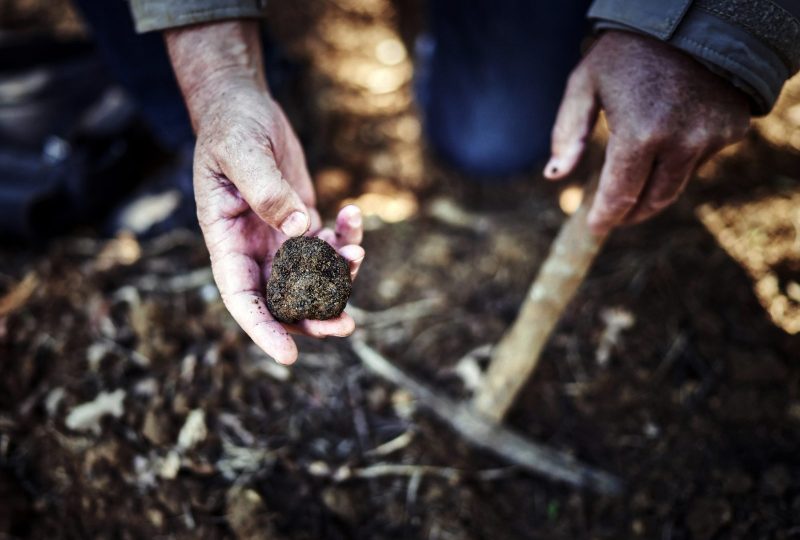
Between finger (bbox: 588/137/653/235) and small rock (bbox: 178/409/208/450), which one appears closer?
finger (bbox: 588/137/653/235)

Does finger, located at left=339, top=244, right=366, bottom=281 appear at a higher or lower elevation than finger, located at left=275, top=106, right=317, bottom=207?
A: lower

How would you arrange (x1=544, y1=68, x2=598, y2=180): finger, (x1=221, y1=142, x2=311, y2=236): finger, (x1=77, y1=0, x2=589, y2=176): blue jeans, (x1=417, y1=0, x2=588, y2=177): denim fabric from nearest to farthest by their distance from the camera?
(x1=221, y1=142, x2=311, y2=236): finger, (x1=544, y1=68, x2=598, y2=180): finger, (x1=77, y1=0, x2=589, y2=176): blue jeans, (x1=417, y1=0, x2=588, y2=177): denim fabric

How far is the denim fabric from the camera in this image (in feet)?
11.5

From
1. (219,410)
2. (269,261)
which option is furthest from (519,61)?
(219,410)

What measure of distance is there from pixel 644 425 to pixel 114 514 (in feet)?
7.23

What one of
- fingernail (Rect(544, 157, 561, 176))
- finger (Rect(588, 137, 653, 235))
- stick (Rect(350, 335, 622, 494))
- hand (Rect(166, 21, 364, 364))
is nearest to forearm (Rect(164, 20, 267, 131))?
hand (Rect(166, 21, 364, 364))

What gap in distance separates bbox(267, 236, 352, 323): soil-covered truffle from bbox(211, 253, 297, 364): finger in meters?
0.05

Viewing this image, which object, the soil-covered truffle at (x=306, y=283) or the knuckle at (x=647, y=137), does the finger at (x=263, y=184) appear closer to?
the soil-covered truffle at (x=306, y=283)

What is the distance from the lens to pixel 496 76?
3.85m

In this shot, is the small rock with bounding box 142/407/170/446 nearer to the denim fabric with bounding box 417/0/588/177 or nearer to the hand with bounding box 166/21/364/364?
the hand with bounding box 166/21/364/364

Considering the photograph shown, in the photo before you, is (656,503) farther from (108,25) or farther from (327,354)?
(108,25)

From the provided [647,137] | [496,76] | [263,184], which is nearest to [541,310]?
[647,137]

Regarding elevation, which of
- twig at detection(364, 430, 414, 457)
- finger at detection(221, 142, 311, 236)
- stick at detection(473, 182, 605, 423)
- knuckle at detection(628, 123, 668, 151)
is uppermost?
knuckle at detection(628, 123, 668, 151)

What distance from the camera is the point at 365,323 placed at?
9.23 feet
